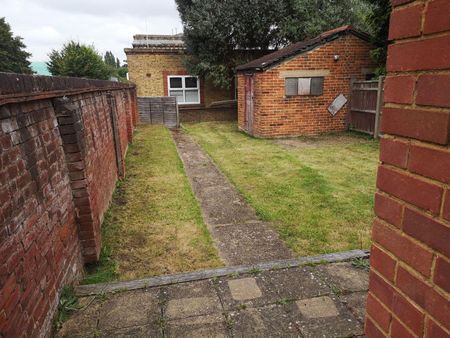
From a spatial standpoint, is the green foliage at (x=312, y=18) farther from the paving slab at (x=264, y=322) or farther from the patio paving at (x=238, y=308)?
the paving slab at (x=264, y=322)

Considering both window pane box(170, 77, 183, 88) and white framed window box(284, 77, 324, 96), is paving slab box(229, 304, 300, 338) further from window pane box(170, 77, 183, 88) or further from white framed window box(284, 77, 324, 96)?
window pane box(170, 77, 183, 88)

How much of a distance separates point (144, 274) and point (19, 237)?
5.52 feet

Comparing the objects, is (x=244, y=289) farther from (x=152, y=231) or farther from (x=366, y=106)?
(x=366, y=106)

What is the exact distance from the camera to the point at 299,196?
19.6ft

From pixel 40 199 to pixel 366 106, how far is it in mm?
11390

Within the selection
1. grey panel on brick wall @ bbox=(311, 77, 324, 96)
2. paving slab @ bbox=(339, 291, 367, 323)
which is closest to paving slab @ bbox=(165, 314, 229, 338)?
paving slab @ bbox=(339, 291, 367, 323)

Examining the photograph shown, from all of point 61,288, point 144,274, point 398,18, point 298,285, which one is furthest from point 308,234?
point 398,18

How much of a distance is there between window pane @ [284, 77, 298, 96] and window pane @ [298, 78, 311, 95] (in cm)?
15

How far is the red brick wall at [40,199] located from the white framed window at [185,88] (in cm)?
1547

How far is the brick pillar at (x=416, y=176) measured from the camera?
34.7 inches

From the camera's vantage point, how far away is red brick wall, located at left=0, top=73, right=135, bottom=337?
201 cm

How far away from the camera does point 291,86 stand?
11867 mm

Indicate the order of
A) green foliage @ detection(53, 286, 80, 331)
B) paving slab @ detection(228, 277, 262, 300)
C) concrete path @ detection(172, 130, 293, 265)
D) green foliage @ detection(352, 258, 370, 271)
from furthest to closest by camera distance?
concrete path @ detection(172, 130, 293, 265)
green foliage @ detection(352, 258, 370, 271)
paving slab @ detection(228, 277, 262, 300)
green foliage @ detection(53, 286, 80, 331)

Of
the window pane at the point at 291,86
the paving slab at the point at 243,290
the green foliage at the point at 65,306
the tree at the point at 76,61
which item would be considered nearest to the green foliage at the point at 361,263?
the paving slab at the point at 243,290
